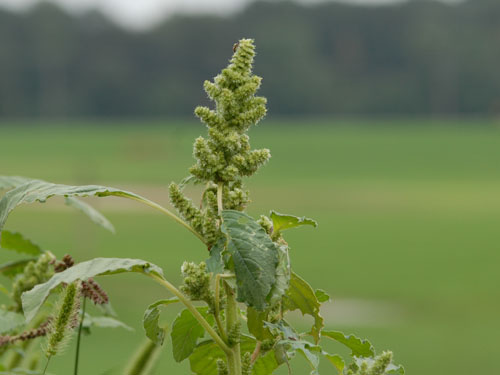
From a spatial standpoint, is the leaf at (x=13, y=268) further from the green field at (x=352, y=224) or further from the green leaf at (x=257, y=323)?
the green leaf at (x=257, y=323)

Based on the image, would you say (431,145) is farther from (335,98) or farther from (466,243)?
(466,243)

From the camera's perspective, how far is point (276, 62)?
76812 mm

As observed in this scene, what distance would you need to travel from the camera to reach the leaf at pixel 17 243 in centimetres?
158

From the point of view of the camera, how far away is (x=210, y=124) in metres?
1.10

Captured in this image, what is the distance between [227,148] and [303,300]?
0.22m

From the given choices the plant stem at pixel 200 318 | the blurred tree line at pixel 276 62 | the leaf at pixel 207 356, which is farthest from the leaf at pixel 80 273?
the blurred tree line at pixel 276 62

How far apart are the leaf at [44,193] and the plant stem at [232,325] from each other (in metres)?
0.14

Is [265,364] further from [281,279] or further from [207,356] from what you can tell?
[281,279]

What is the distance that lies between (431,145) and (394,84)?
22782 millimetres

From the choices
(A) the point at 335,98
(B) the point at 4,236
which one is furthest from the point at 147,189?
(A) the point at 335,98

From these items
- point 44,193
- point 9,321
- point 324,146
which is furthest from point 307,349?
point 324,146

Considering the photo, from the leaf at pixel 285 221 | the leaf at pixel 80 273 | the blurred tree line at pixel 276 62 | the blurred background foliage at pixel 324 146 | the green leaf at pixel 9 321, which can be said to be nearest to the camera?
the leaf at pixel 80 273

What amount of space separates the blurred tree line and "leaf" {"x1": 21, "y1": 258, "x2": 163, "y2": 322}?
240 feet

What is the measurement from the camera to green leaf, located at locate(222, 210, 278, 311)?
0.97m
